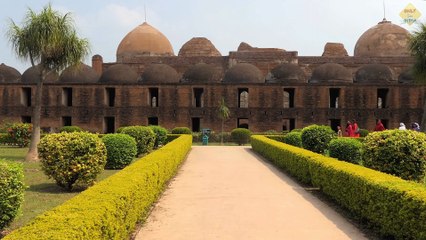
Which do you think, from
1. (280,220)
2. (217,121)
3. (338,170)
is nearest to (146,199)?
(280,220)

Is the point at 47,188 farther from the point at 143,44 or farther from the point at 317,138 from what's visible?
the point at 143,44

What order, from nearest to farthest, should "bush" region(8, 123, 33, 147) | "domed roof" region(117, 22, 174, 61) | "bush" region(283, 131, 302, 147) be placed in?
1. "bush" region(283, 131, 302, 147)
2. "bush" region(8, 123, 33, 147)
3. "domed roof" region(117, 22, 174, 61)

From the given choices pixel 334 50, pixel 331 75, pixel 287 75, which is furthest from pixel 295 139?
pixel 334 50

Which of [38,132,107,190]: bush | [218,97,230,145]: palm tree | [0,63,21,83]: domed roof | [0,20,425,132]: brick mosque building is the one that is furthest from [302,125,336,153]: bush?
[0,63,21,83]: domed roof

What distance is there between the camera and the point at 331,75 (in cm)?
2698

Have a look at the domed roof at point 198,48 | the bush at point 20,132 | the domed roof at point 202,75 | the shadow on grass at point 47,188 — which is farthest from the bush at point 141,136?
the domed roof at point 198,48

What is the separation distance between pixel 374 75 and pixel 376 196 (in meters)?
23.1

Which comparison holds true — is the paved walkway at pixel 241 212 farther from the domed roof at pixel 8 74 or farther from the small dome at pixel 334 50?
the small dome at pixel 334 50

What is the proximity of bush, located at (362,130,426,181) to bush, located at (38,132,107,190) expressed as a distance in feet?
20.0

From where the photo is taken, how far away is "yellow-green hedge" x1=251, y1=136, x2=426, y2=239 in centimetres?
471

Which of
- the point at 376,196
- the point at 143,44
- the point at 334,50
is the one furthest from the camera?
the point at 143,44

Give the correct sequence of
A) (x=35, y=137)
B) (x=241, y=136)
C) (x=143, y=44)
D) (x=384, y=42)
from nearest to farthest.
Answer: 1. (x=35, y=137)
2. (x=241, y=136)
3. (x=384, y=42)
4. (x=143, y=44)

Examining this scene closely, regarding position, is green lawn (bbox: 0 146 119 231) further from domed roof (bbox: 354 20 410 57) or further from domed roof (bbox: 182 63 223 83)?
domed roof (bbox: 354 20 410 57)

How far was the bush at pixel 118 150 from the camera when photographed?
12156 mm
